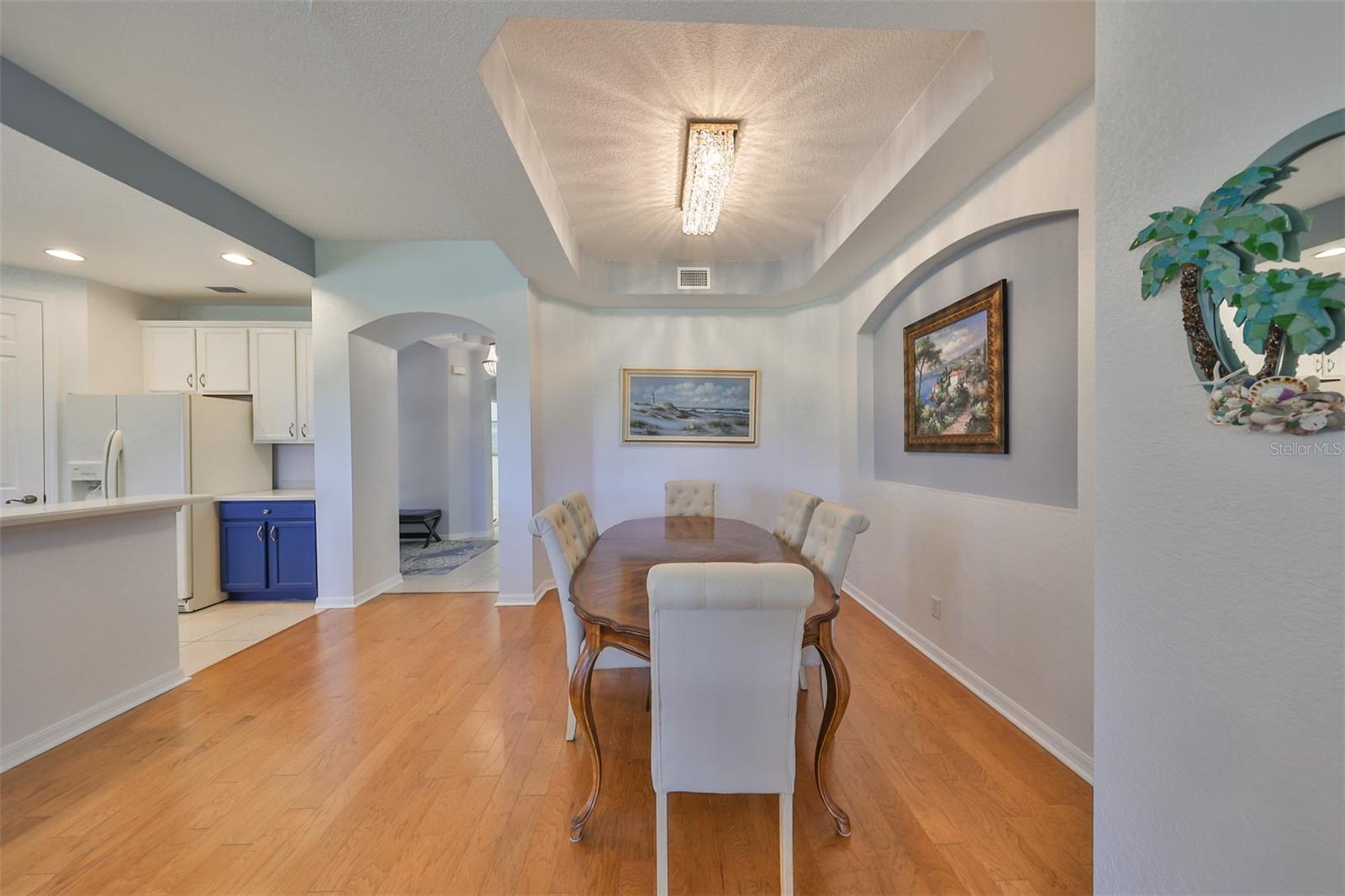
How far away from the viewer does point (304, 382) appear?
409 centimetres

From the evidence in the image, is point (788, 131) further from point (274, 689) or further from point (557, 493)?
point (274, 689)

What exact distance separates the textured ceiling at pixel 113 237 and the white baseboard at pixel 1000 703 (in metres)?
4.94

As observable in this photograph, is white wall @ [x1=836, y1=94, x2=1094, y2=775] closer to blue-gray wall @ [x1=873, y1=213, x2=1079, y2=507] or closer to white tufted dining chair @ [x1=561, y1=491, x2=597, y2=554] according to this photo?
blue-gray wall @ [x1=873, y1=213, x2=1079, y2=507]

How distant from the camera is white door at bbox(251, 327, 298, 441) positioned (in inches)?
159

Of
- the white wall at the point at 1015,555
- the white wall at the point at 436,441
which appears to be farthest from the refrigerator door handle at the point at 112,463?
the white wall at the point at 1015,555

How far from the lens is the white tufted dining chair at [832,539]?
1977 millimetres

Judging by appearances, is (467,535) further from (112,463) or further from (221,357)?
(112,463)

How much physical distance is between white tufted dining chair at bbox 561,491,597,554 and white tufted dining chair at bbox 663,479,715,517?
0.90 m

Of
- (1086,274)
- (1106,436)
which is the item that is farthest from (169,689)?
(1086,274)

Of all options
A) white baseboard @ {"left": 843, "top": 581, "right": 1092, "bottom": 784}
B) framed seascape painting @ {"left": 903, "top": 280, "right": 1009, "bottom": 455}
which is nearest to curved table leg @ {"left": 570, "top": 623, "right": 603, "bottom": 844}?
white baseboard @ {"left": 843, "top": 581, "right": 1092, "bottom": 784}

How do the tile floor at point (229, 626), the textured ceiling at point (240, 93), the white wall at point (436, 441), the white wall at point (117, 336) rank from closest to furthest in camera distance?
the textured ceiling at point (240, 93) → the tile floor at point (229, 626) → the white wall at point (117, 336) → the white wall at point (436, 441)

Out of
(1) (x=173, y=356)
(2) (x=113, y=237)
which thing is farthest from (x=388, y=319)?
(1) (x=173, y=356)

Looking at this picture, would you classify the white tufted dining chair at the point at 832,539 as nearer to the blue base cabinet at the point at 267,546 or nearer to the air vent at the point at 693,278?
the air vent at the point at 693,278

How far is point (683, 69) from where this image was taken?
1971 millimetres
